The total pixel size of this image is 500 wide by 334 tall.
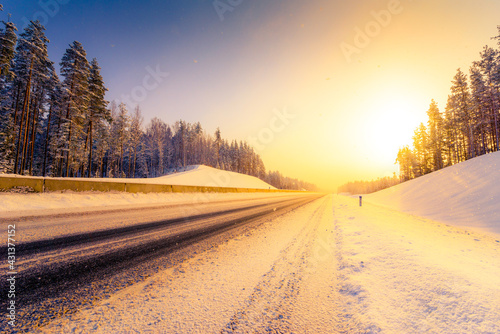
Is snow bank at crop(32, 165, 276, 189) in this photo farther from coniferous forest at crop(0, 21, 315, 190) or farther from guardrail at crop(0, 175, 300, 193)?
coniferous forest at crop(0, 21, 315, 190)

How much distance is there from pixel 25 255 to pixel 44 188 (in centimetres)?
862

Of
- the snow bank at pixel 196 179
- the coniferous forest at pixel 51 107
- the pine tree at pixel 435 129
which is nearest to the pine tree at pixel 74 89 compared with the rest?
the coniferous forest at pixel 51 107

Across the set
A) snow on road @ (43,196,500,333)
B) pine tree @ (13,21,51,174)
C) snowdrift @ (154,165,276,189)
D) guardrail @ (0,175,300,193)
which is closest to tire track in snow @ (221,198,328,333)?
snow on road @ (43,196,500,333)

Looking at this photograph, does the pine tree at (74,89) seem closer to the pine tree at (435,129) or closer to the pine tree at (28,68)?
the pine tree at (28,68)

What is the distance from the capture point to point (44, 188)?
870 cm

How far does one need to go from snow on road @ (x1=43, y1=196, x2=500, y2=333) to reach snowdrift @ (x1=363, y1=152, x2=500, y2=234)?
8017 mm

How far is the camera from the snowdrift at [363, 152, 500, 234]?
8.45 meters

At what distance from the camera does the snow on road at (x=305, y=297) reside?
1524 mm

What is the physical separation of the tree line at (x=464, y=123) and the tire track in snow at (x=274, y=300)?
46.3m

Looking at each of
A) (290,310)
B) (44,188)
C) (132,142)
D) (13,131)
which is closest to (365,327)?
(290,310)

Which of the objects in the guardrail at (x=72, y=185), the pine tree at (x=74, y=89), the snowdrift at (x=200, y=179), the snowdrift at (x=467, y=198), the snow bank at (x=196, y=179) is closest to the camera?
the guardrail at (x=72, y=185)

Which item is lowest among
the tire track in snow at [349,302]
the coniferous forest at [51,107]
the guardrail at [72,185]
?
the tire track in snow at [349,302]

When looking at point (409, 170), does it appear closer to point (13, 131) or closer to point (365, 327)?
point (365, 327)

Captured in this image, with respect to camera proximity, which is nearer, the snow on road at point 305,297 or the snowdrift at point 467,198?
the snow on road at point 305,297
